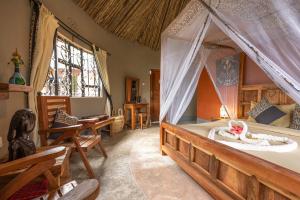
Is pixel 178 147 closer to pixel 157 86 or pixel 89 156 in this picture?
pixel 89 156

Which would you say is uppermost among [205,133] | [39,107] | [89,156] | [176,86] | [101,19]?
[101,19]

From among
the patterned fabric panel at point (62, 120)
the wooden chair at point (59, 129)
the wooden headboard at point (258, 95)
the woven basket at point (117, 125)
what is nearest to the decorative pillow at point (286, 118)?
the wooden headboard at point (258, 95)

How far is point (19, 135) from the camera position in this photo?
1.34 meters

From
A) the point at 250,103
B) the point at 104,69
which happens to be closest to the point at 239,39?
the point at 250,103

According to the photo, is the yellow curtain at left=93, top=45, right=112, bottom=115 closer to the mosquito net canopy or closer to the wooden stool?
the wooden stool

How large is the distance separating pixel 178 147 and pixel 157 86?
4159mm

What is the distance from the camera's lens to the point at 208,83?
201 inches

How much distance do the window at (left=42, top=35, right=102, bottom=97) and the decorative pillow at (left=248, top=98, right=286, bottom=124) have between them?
130 inches

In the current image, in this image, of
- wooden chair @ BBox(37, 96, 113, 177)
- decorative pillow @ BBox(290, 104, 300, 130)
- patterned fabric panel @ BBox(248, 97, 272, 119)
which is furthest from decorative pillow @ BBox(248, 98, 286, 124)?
wooden chair @ BBox(37, 96, 113, 177)

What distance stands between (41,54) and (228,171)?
2.44 m

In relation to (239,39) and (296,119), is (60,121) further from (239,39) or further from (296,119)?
(296,119)

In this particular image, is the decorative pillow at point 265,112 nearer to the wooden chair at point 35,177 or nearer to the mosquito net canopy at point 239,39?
the mosquito net canopy at point 239,39

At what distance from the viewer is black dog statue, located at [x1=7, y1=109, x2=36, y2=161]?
4.21ft

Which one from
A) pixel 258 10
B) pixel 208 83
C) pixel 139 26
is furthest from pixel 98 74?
pixel 258 10
